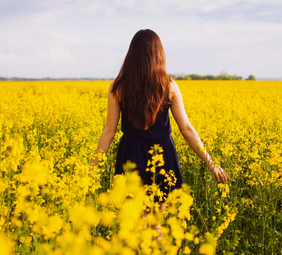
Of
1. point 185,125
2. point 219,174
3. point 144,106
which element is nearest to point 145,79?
point 144,106

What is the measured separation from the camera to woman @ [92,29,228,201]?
184cm

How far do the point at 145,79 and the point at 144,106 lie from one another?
0.58 feet

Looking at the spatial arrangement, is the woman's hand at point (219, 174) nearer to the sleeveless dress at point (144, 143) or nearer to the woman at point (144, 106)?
the woman at point (144, 106)

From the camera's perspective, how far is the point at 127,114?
6.48 feet

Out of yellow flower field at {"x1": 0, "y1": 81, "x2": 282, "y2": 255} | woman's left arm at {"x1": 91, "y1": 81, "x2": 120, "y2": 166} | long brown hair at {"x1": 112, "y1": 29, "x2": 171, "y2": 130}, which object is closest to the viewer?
yellow flower field at {"x1": 0, "y1": 81, "x2": 282, "y2": 255}

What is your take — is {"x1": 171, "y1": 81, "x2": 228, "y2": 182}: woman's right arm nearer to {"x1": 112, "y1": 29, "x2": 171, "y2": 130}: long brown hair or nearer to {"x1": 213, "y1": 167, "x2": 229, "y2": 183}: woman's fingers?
{"x1": 213, "y1": 167, "x2": 229, "y2": 183}: woman's fingers

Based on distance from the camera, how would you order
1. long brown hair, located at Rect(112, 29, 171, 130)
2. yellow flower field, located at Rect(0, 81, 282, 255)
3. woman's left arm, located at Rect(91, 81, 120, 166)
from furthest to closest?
woman's left arm, located at Rect(91, 81, 120, 166) < long brown hair, located at Rect(112, 29, 171, 130) < yellow flower field, located at Rect(0, 81, 282, 255)

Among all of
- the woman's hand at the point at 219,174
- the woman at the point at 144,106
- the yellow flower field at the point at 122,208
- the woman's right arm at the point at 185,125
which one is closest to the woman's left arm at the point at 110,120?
the woman at the point at 144,106

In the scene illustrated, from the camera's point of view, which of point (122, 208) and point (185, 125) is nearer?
point (122, 208)

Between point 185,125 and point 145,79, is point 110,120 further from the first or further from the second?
point 185,125

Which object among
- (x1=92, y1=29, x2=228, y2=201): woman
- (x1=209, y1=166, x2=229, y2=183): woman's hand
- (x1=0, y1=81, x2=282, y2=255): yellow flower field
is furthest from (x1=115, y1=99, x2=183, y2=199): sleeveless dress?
(x1=209, y1=166, x2=229, y2=183): woman's hand

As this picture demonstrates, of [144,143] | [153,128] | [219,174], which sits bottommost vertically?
[219,174]

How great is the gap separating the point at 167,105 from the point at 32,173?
101 centimetres

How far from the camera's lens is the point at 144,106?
183 cm
